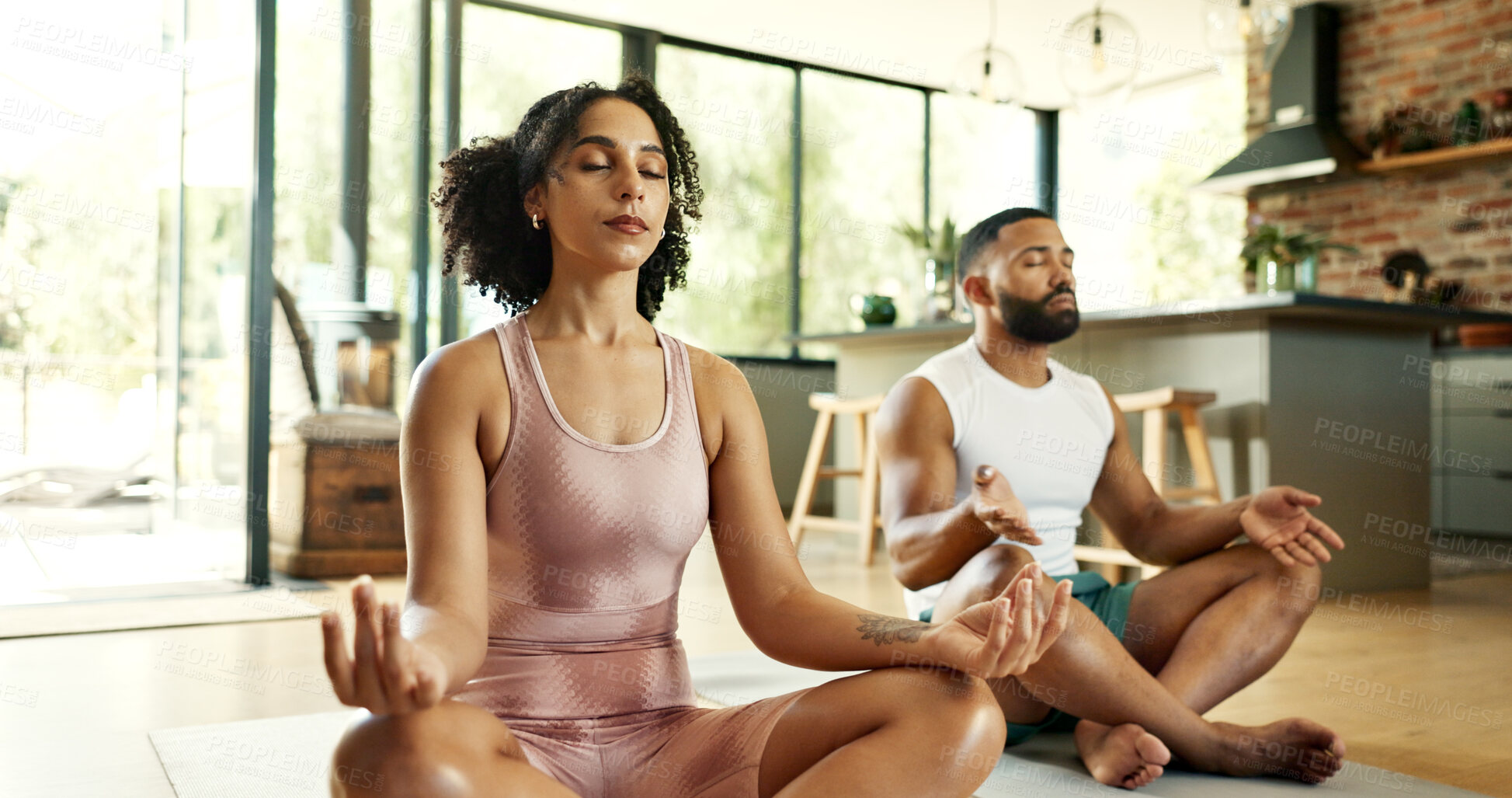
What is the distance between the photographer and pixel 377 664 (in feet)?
2.89

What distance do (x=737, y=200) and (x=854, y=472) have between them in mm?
2725

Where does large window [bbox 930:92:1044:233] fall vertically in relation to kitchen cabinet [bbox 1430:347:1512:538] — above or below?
above

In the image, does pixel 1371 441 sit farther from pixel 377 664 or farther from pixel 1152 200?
pixel 1152 200

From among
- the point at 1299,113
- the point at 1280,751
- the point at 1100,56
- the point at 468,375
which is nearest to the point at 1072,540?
the point at 1280,751

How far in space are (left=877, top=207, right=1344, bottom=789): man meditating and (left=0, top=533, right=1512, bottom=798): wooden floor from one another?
Result: 344 mm

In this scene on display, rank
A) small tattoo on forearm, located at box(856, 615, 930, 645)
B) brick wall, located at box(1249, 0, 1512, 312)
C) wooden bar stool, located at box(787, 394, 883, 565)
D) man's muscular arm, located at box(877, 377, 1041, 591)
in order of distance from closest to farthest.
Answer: small tattoo on forearm, located at box(856, 615, 930, 645) < man's muscular arm, located at box(877, 377, 1041, 591) < wooden bar stool, located at box(787, 394, 883, 565) < brick wall, located at box(1249, 0, 1512, 312)

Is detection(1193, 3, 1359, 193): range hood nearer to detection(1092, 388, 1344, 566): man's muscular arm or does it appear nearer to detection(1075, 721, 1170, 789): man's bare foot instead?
detection(1092, 388, 1344, 566): man's muscular arm

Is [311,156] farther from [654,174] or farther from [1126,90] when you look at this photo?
[654,174]

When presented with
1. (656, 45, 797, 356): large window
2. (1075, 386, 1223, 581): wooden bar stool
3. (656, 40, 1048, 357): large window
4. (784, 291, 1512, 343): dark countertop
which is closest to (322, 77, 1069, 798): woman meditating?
(1075, 386, 1223, 581): wooden bar stool

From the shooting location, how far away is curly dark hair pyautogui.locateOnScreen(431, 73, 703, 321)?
54.1 inches

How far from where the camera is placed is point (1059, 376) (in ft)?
7.25

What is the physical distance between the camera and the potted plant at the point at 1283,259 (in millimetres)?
3969

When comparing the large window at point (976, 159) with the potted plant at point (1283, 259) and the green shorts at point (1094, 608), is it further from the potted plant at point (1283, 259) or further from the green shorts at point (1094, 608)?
the green shorts at point (1094, 608)

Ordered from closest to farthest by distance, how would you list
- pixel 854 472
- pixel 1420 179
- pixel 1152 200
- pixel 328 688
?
pixel 328 688 < pixel 854 472 < pixel 1420 179 < pixel 1152 200
